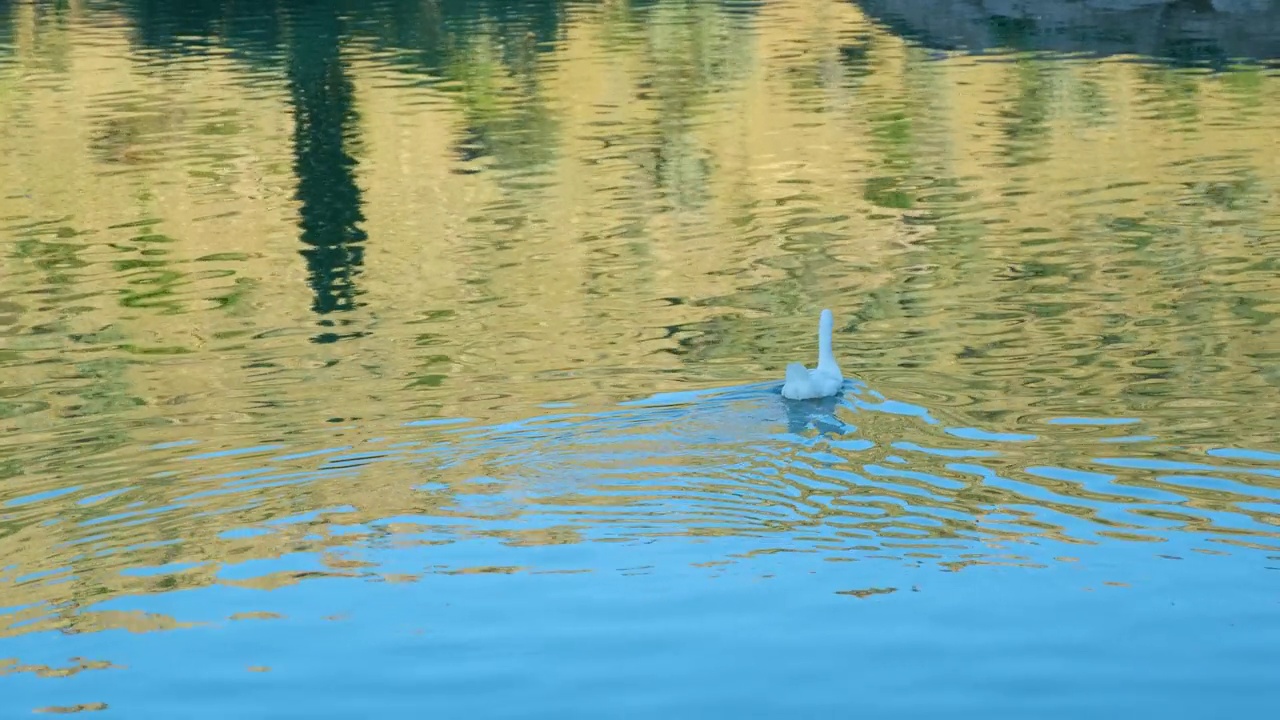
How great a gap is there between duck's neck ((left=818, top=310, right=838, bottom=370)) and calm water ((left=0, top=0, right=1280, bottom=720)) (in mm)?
360

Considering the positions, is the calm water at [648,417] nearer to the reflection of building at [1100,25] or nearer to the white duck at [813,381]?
the white duck at [813,381]

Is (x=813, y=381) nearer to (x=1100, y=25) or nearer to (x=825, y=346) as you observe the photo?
(x=825, y=346)

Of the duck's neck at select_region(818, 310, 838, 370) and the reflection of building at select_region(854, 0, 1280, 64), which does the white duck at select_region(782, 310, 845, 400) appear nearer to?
the duck's neck at select_region(818, 310, 838, 370)

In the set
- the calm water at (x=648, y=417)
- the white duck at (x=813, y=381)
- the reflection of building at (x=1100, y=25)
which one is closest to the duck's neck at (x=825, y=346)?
the white duck at (x=813, y=381)

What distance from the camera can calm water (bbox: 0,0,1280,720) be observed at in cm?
1196

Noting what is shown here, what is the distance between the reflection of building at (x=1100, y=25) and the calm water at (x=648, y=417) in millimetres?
8137

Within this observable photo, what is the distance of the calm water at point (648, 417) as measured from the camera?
39.2ft

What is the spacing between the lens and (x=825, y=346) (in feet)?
58.5

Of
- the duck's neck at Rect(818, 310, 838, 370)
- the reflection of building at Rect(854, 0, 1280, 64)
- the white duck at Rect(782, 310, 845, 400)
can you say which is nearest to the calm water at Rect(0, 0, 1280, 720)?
the white duck at Rect(782, 310, 845, 400)

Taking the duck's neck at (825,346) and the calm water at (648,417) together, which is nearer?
the calm water at (648,417)

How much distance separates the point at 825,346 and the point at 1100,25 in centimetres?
3975

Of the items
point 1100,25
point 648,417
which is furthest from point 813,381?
point 1100,25

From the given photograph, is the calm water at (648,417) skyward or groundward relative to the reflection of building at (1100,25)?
groundward

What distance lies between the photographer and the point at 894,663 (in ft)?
38.5
